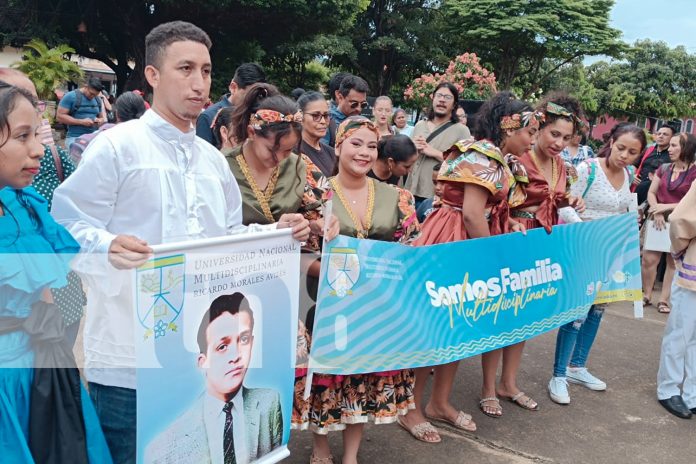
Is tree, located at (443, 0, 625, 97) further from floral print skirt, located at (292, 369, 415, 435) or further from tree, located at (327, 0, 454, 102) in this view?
floral print skirt, located at (292, 369, 415, 435)

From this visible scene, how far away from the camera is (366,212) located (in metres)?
3.00

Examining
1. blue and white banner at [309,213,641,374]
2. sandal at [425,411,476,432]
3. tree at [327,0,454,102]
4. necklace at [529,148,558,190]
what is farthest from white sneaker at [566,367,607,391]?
tree at [327,0,454,102]

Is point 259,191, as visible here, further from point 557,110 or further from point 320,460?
point 557,110

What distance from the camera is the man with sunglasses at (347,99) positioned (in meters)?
5.35

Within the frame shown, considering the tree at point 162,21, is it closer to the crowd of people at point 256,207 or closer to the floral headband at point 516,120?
the crowd of people at point 256,207

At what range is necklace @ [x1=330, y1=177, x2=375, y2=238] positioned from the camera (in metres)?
2.94

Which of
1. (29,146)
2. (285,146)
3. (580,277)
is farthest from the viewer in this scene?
(580,277)

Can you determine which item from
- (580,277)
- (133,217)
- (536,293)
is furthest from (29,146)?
(580,277)

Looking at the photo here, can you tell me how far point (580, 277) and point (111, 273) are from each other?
10.3 ft

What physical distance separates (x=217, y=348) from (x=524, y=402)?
8.74ft

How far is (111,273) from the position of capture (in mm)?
1828

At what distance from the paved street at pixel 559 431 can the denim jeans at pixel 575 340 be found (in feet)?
0.72

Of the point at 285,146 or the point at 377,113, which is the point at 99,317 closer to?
the point at 285,146

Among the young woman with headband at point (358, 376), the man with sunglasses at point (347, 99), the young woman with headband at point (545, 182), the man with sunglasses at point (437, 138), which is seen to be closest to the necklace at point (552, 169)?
the young woman with headband at point (545, 182)
